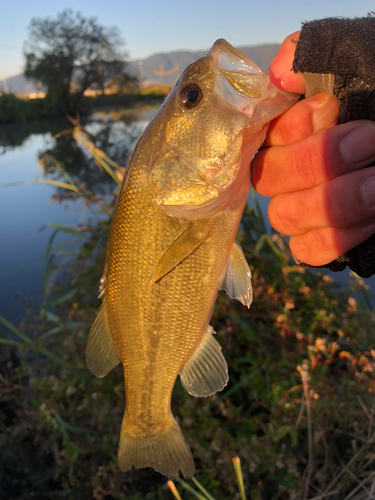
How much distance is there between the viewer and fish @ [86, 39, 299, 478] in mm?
1176

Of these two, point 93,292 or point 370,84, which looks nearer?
point 370,84

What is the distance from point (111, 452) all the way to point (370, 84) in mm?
2689

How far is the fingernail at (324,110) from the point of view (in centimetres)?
118

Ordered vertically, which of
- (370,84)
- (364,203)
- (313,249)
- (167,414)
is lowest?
(167,414)

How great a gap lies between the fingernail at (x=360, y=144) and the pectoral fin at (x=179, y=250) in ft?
2.01

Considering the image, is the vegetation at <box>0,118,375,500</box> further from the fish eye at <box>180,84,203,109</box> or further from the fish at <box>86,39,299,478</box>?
the fish eye at <box>180,84,203,109</box>

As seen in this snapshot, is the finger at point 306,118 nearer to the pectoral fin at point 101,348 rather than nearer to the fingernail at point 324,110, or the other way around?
the fingernail at point 324,110

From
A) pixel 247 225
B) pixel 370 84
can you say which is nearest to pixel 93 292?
pixel 247 225

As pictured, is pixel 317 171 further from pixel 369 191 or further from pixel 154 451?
pixel 154 451

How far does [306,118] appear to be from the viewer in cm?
122

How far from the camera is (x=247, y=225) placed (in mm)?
3527

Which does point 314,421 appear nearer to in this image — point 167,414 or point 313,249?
point 167,414

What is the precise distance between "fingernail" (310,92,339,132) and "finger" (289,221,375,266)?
1.46 feet

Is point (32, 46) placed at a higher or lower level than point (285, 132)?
higher
